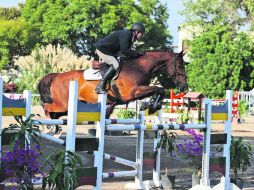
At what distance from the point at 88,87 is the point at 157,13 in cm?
4070

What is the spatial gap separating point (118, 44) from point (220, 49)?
31846 millimetres

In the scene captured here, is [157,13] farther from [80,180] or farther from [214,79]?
[80,180]

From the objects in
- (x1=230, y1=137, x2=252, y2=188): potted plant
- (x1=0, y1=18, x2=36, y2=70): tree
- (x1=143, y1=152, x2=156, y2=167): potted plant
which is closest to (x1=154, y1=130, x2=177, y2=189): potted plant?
(x1=143, y1=152, x2=156, y2=167): potted plant

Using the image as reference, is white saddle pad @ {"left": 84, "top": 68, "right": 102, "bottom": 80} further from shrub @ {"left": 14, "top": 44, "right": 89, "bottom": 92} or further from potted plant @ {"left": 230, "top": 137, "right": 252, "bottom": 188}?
shrub @ {"left": 14, "top": 44, "right": 89, "bottom": 92}

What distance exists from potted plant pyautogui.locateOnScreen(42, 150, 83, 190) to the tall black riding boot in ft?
14.3

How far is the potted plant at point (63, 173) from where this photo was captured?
5867 mm

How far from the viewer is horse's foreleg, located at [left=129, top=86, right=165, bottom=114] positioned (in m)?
9.45

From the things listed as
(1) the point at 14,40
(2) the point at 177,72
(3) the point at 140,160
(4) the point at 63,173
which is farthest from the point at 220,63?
(4) the point at 63,173

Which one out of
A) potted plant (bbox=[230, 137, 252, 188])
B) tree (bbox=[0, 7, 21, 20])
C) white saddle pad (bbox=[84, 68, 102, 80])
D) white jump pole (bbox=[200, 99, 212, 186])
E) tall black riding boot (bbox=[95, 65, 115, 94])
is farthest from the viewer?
tree (bbox=[0, 7, 21, 20])

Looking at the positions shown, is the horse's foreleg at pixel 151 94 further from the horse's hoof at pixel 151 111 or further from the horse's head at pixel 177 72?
the horse's head at pixel 177 72

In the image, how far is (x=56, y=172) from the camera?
19.2ft

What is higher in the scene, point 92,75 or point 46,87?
point 92,75

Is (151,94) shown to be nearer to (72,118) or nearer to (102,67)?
(102,67)

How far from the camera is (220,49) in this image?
135 feet
